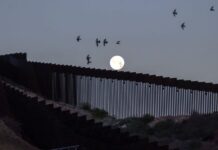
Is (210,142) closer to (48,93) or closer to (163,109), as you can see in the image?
(163,109)

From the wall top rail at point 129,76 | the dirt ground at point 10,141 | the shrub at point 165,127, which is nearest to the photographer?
the dirt ground at point 10,141

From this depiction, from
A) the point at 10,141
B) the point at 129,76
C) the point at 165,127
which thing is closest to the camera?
the point at 10,141

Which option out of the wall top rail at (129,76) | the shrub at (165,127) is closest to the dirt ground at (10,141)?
the wall top rail at (129,76)

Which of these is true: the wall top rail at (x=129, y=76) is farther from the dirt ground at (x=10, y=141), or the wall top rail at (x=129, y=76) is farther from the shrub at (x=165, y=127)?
the dirt ground at (x=10, y=141)

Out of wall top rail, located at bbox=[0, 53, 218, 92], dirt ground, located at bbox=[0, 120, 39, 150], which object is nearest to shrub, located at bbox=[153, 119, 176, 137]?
wall top rail, located at bbox=[0, 53, 218, 92]

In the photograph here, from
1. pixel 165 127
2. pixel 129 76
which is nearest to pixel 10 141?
pixel 129 76

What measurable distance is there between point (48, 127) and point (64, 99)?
7392 mm

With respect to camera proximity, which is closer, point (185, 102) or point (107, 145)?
point (107, 145)

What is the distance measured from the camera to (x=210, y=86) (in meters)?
21.1

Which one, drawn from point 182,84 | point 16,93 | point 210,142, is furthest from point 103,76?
point 16,93

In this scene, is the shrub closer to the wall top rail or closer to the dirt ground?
the wall top rail

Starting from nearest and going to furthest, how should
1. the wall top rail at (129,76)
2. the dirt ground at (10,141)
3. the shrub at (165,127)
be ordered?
the dirt ground at (10,141)
the wall top rail at (129,76)
the shrub at (165,127)

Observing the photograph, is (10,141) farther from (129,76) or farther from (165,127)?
(165,127)

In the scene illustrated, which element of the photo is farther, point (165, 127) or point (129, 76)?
point (165, 127)
